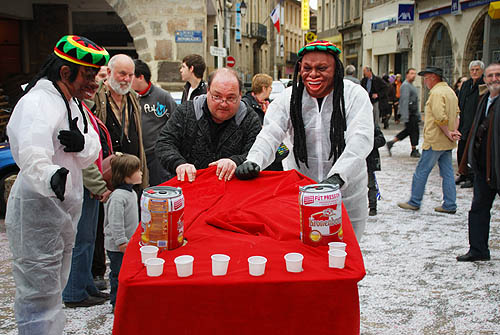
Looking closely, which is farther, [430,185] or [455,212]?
[430,185]

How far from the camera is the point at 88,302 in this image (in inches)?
156

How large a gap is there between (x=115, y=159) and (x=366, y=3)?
2805 cm

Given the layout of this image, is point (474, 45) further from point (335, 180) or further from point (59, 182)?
point (59, 182)

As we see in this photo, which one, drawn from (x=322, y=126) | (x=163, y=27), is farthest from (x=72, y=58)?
(x=163, y=27)

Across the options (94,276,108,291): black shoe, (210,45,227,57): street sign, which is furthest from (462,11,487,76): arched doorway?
(94,276,108,291): black shoe

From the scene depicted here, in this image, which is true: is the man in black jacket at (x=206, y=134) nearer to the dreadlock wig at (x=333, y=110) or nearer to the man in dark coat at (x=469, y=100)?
the dreadlock wig at (x=333, y=110)

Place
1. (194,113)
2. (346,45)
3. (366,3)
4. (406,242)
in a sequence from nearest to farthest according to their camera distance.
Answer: (194,113)
(406,242)
(366,3)
(346,45)

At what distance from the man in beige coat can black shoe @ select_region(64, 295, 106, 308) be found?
14.7ft

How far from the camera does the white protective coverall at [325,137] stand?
2805 millimetres

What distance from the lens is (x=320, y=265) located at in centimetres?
187

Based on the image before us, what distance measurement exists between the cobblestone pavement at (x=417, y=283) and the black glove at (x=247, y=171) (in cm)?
155

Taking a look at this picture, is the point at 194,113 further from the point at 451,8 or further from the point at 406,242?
the point at 451,8

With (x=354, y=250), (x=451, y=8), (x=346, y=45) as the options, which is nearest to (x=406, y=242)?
Answer: (x=354, y=250)

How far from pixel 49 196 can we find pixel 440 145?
558 centimetres
